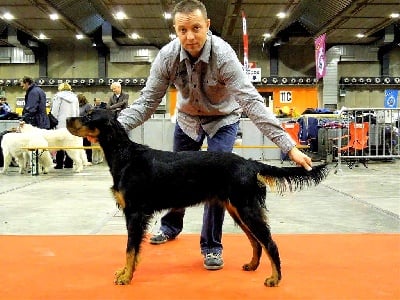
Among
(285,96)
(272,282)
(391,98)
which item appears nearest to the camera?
(272,282)

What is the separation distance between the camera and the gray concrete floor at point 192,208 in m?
4.03

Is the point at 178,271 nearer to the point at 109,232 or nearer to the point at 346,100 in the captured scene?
the point at 109,232

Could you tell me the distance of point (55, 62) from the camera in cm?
2044

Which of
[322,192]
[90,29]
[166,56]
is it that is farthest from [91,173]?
[90,29]

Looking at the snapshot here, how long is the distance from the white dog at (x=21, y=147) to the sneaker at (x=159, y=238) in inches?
219

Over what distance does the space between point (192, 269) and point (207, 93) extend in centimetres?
97

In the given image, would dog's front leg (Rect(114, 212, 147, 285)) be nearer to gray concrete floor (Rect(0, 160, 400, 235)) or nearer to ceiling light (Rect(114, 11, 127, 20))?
gray concrete floor (Rect(0, 160, 400, 235))

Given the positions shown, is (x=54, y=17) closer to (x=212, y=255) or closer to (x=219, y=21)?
(x=219, y=21)

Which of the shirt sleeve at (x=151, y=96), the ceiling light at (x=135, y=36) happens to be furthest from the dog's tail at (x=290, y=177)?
the ceiling light at (x=135, y=36)

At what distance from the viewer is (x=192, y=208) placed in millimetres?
4730

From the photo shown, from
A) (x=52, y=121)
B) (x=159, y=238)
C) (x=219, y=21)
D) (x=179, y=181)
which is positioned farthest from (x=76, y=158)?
(x=219, y=21)

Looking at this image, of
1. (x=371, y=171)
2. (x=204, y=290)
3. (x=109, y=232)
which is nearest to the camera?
(x=204, y=290)

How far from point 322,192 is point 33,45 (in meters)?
16.4

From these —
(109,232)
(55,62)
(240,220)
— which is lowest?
(109,232)
